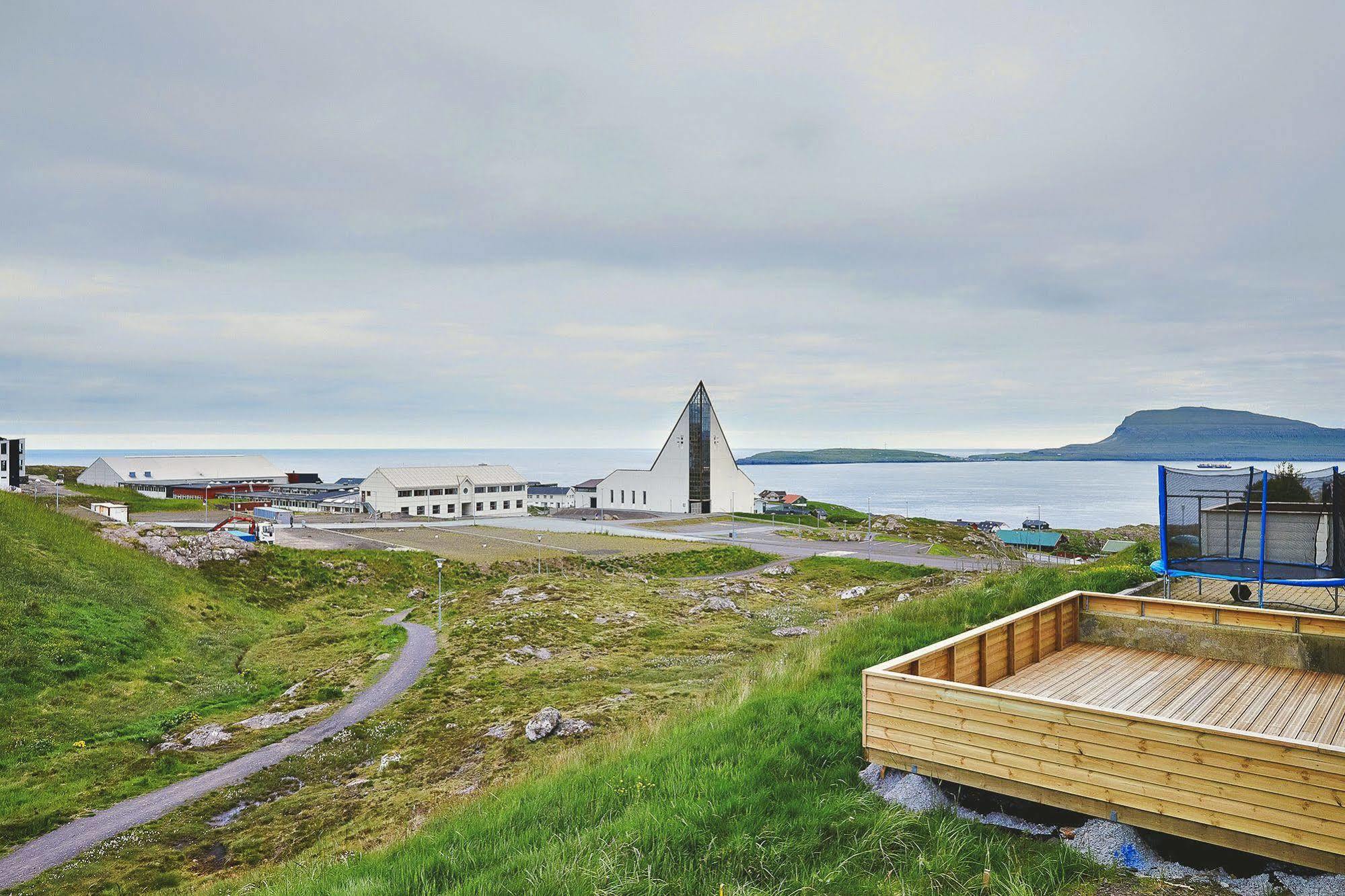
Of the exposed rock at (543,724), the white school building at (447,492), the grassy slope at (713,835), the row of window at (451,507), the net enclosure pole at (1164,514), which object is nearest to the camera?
the grassy slope at (713,835)

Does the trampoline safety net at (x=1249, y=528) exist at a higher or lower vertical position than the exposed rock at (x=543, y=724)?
higher

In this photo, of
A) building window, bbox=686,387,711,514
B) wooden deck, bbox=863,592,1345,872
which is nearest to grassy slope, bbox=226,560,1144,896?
wooden deck, bbox=863,592,1345,872

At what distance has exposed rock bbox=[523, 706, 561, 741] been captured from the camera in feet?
44.6

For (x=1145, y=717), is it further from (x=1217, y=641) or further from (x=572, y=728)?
(x=572, y=728)

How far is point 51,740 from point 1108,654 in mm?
19935

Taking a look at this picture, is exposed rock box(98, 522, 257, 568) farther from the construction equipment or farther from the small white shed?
the small white shed

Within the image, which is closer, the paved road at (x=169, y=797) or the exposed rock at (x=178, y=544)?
the paved road at (x=169, y=797)

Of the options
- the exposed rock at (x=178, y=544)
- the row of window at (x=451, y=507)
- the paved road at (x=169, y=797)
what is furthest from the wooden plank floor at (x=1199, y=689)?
the row of window at (x=451, y=507)

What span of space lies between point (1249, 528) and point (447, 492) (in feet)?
226

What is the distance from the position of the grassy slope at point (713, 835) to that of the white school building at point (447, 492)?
65.4 m

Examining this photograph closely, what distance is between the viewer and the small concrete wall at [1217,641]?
852cm

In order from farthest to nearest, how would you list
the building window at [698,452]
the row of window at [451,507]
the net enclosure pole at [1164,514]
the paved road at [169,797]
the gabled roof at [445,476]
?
the building window at [698,452] < the gabled roof at [445,476] < the row of window at [451,507] < the net enclosure pole at [1164,514] < the paved road at [169,797]

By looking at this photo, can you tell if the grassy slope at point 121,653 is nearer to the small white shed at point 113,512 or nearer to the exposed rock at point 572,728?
the exposed rock at point 572,728

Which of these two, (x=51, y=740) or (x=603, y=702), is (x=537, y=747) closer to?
(x=603, y=702)
